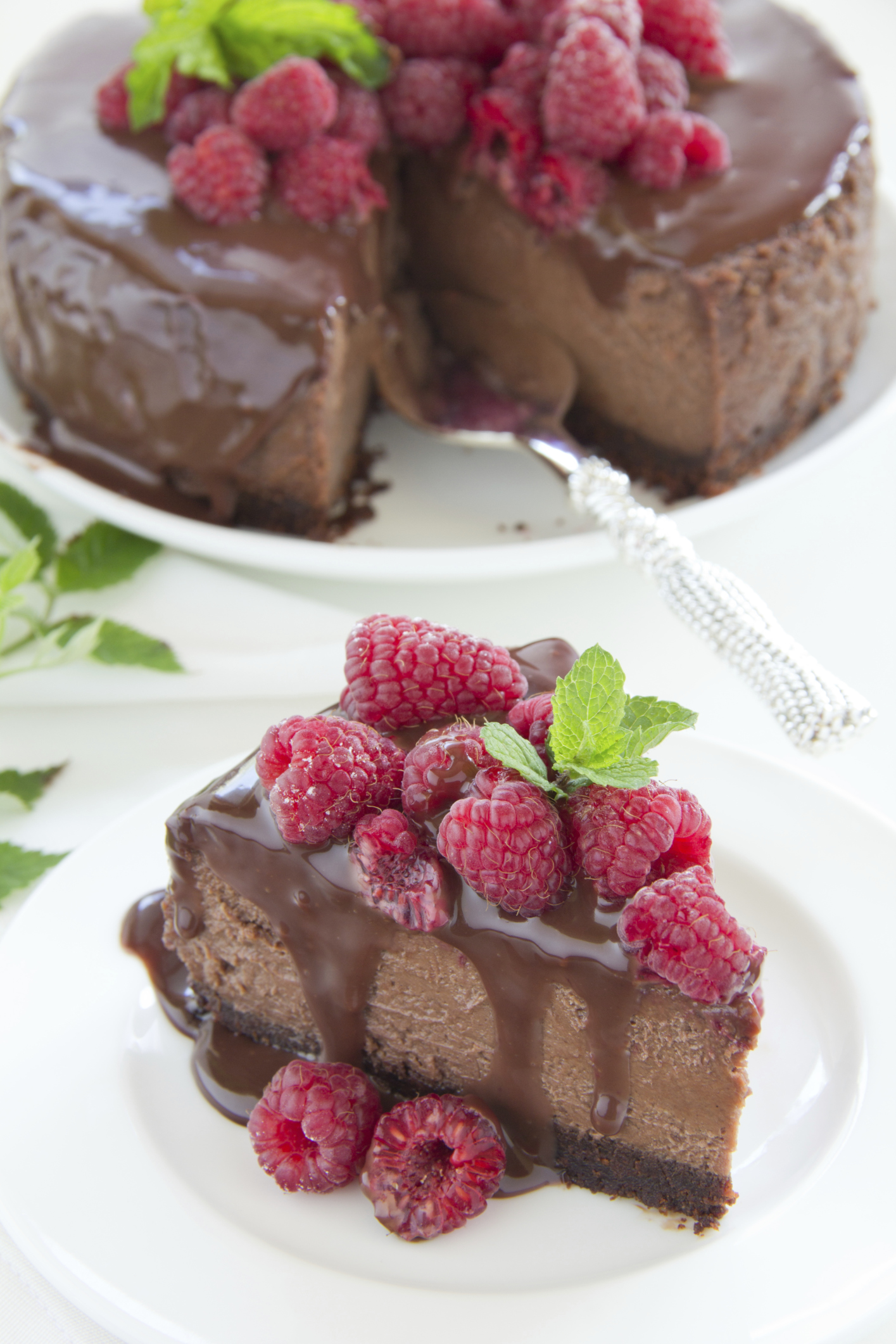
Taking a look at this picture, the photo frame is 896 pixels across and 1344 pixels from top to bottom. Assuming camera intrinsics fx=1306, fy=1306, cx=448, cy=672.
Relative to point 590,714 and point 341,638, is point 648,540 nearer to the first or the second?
point 341,638

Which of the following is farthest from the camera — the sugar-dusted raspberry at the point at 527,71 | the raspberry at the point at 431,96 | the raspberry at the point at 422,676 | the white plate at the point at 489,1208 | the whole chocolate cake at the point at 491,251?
the raspberry at the point at 431,96

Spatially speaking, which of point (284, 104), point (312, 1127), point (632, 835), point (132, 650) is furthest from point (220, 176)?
point (312, 1127)

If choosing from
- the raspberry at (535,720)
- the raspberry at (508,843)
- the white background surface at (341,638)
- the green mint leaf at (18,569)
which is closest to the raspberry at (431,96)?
the white background surface at (341,638)

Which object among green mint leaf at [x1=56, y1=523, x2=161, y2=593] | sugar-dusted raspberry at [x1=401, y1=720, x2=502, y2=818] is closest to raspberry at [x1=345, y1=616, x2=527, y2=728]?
sugar-dusted raspberry at [x1=401, y1=720, x2=502, y2=818]

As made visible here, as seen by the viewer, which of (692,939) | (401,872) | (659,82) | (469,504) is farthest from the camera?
(469,504)

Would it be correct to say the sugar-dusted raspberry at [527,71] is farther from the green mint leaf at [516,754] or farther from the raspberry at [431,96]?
the green mint leaf at [516,754]
